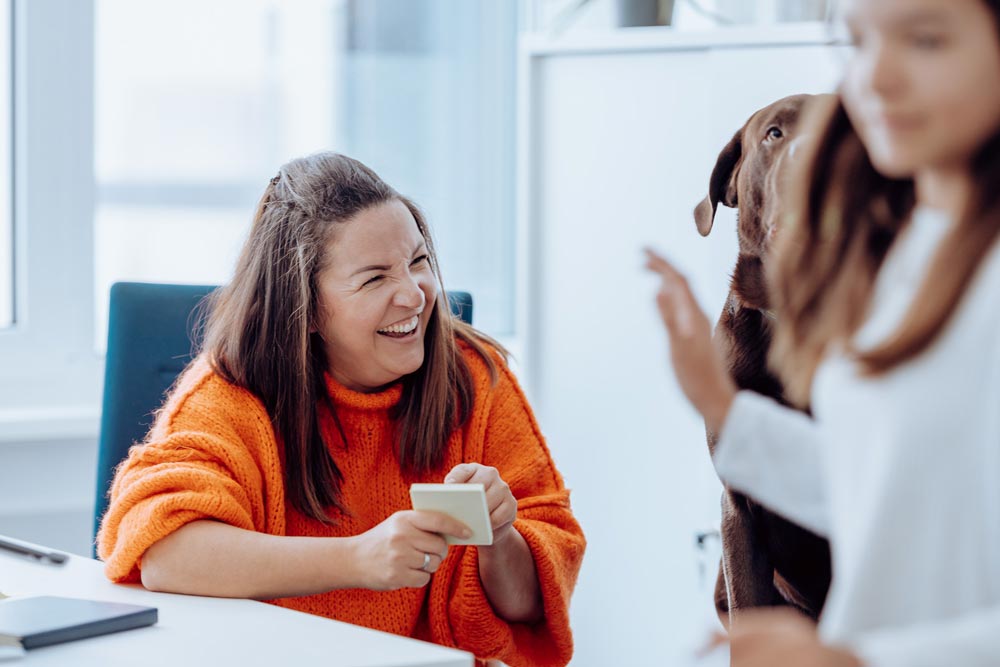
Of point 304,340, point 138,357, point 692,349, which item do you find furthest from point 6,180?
point 692,349

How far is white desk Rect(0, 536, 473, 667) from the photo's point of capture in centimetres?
103

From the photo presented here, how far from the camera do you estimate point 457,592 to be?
1475mm

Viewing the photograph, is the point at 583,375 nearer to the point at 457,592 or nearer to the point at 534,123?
the point at 534,123

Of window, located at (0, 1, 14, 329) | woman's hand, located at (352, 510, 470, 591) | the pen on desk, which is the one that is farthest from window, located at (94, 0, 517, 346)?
woman's hand, located at (352, 510, 470, 591)

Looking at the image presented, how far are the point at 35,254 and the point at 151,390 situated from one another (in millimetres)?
837

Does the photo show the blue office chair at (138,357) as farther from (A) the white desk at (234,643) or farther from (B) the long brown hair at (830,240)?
(B) the long brown hair at (830,240)

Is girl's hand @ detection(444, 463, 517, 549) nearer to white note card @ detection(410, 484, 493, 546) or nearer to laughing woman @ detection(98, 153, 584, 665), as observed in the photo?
laughing woman @ detection(98, 153, 584, 665)

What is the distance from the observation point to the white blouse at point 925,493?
0.52 meters

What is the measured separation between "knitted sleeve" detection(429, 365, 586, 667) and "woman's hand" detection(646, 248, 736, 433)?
0.77m

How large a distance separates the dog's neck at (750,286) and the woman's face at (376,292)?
19.4 inches

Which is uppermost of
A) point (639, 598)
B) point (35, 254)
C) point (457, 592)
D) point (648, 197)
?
point (648, 197)

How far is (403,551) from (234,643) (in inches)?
8.0

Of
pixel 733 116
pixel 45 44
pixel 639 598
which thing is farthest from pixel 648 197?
pixel 45 44

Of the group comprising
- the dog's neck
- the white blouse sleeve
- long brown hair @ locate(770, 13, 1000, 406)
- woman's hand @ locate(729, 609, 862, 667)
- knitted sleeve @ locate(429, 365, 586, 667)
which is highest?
long brown hair @ locate(770, 13, 1000, 406)
